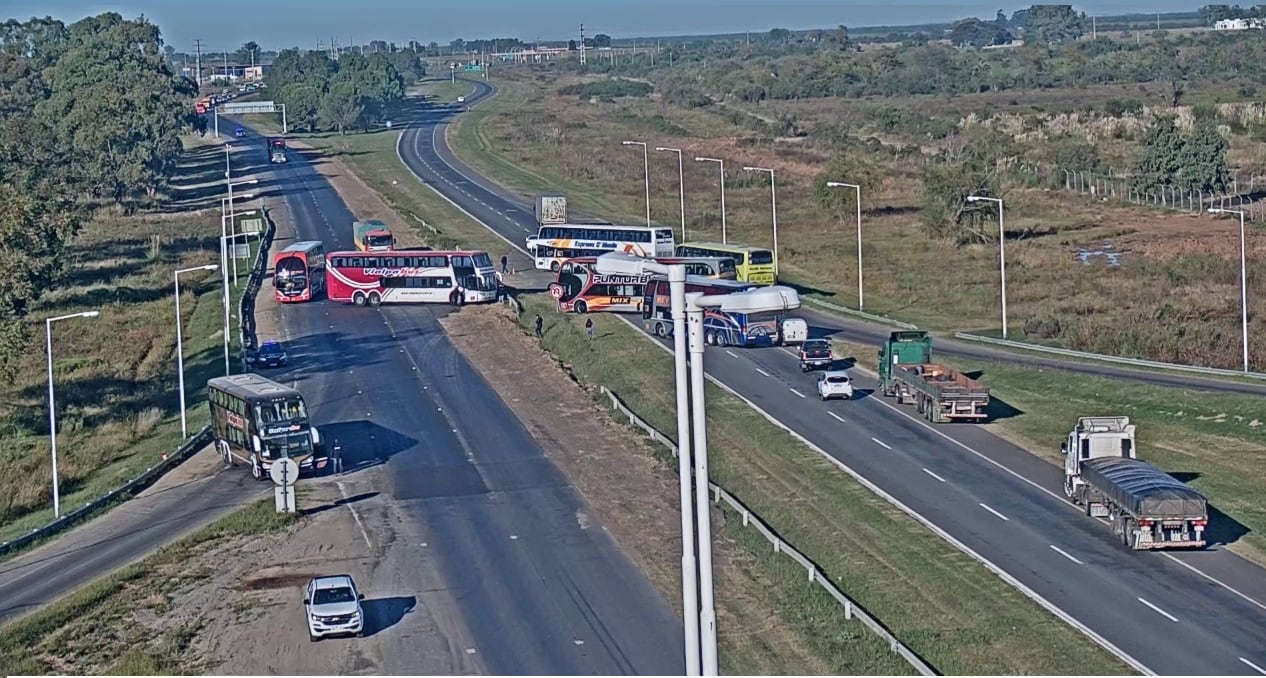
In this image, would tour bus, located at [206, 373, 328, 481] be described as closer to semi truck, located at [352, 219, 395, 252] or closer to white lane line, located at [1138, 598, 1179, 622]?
white lane line, located at [1138, 598, 1179, 622]

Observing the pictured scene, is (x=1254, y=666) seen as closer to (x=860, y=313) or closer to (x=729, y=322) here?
(x=729, y=322)

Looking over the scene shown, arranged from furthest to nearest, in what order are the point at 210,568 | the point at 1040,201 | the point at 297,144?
1. the point at 297,144
2. the point at 1040,201
3. the point at 210,568

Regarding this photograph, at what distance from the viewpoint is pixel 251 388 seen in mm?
53156

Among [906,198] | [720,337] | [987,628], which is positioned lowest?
[987,628]

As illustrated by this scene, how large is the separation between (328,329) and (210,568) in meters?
38.5

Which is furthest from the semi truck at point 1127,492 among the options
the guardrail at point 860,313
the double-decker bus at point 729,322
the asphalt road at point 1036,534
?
the guardrail at point 860,313

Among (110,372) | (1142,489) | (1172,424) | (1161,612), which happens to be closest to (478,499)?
(1142,489)

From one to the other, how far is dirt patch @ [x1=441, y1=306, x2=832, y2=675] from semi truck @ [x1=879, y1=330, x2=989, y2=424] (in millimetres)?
10955

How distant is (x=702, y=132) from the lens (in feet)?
638

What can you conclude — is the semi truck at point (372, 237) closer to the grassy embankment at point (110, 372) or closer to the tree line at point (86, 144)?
the grassy embankment at point (110, 372)

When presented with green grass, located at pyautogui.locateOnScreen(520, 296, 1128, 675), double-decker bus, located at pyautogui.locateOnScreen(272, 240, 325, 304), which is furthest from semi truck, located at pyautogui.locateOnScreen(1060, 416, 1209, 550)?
double-decker bus, located at pyautogui.locateOnScreen(272, 240, 325, 304)

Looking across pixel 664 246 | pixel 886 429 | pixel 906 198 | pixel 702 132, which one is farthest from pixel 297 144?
pixel 886 429

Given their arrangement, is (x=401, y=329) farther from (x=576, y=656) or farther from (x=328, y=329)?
(x=576, y=656)

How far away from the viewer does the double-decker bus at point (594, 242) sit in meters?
91.4
